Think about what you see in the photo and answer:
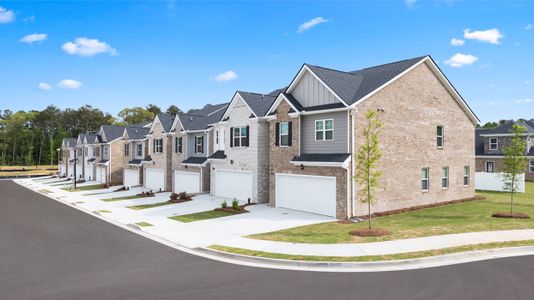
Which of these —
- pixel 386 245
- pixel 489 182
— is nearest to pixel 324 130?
pixel 386 245

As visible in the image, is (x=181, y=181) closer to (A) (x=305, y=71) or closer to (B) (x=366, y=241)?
(A) (x=305, y=71)

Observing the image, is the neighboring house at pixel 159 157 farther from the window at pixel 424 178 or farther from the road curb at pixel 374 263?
the road curb at pixel 374 263

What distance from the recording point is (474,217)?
18578mm

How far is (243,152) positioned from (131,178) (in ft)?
76.9

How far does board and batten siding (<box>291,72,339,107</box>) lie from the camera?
21.0 m

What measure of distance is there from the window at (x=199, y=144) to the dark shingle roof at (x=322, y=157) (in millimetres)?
14057

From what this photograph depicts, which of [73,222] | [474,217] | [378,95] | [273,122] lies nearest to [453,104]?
[378,95]

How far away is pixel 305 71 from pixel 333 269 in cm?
1448

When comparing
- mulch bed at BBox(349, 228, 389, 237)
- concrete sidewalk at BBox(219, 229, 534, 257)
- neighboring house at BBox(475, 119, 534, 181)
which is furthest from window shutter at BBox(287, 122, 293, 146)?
neighboring house at BBox(475, 119, 534, 181)

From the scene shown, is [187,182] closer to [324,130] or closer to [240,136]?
[240,136]

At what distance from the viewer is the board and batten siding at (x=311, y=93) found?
68.8 feet

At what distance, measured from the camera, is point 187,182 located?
33719 millimetres

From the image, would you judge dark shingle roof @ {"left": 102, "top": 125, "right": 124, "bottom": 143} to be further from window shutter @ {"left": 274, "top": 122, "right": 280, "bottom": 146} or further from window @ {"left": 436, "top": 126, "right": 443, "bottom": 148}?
window @ {"left": 436, "top": 126, "right": 443, "bottom": 148}

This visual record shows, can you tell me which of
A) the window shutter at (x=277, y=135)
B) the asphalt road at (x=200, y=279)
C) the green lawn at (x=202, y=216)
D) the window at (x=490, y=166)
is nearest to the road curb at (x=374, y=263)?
the asphalt road at (x=200, y=279)
